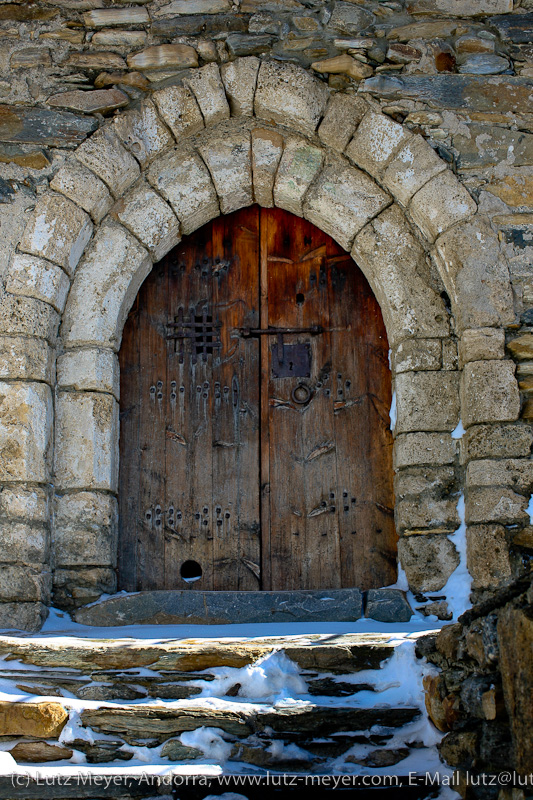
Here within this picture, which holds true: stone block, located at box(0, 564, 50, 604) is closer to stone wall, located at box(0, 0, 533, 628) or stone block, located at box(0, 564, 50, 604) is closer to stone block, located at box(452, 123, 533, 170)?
stone wall, located at box(0, 0, 533, 628)

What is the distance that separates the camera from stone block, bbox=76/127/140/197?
3.92m

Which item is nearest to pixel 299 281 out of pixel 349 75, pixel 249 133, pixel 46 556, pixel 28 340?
pixel 249 133

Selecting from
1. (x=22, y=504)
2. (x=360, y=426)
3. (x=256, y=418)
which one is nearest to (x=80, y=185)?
(x=256, y=418)

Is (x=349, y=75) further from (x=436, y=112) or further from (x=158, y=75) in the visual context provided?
(x=158, y=75)

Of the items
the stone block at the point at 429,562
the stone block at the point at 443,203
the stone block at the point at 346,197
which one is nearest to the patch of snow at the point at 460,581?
the stone block at the point at 429,562

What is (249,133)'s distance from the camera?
409 centimetres

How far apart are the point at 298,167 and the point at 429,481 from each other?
5.77 feet

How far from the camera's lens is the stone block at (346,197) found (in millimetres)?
3998

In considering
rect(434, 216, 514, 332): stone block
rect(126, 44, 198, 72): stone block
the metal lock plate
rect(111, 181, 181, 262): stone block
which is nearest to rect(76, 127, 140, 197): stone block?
rect(111, 181, 181, 262): stone block

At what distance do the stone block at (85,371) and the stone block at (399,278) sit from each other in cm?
144

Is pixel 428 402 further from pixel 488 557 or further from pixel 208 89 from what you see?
pixel 208 89

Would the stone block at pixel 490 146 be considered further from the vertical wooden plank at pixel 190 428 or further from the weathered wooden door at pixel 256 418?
the vertical wooden plank at pixel 190 428

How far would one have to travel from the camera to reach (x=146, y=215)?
403cm

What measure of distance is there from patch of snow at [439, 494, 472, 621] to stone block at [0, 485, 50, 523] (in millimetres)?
1913
